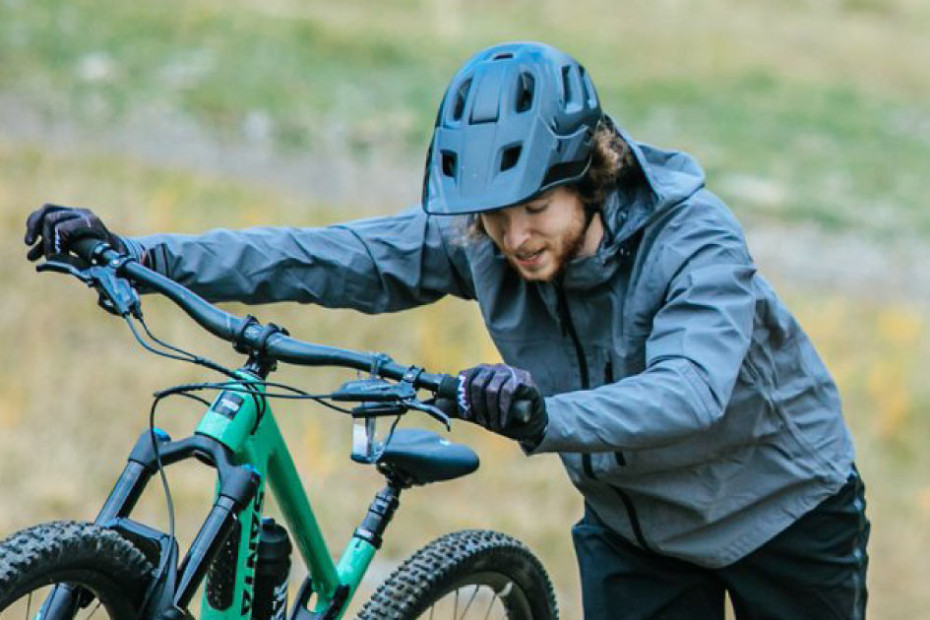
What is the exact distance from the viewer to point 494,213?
3525mm

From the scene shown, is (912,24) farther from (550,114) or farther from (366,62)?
(550,114)

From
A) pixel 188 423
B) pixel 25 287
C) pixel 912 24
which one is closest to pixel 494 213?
pixel 188 423

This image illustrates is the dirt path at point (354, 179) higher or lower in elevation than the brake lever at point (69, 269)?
higher

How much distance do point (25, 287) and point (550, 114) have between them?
6090mm

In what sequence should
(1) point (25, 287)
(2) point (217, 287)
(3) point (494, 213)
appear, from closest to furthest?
(3) point (494, 213) → (2) point (217, 287) → (1) point (25, 287)

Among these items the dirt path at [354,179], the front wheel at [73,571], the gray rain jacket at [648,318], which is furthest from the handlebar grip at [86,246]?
the dirt path at [354,179]

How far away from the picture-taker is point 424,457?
380 cm

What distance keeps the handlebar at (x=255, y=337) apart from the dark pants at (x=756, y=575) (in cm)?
131

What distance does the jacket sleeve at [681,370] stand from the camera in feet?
10.2

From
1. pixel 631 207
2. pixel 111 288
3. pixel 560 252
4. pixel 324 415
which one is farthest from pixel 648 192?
pixel 324 415

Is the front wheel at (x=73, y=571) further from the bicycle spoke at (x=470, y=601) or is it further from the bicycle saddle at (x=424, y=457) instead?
the bicycle spoke at (x=470, y=601)

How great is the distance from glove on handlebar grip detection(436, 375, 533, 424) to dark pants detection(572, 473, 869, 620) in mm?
1388

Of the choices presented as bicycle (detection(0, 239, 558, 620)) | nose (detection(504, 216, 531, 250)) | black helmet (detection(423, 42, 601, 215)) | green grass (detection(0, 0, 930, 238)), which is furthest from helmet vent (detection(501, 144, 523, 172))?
green grass (detection(0, 0, 930, 238))

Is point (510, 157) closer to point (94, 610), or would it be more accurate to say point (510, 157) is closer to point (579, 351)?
point (579, 351)
